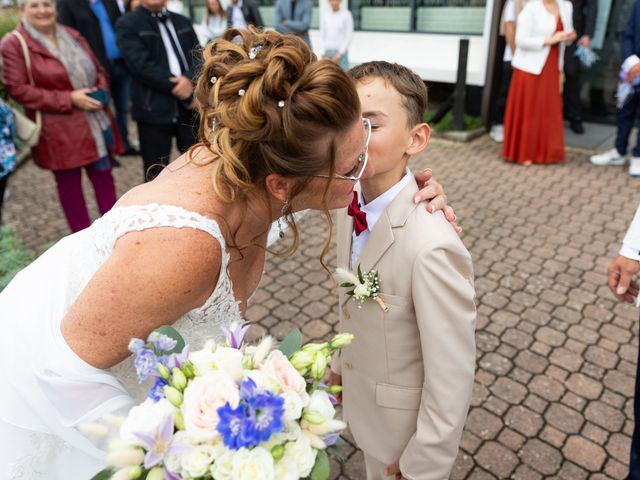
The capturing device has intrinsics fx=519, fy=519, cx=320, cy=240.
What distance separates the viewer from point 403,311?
5.82 feet

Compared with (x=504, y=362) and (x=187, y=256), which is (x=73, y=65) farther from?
(x=504, y=362)

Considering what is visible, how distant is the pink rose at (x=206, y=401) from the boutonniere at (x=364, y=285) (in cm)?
76

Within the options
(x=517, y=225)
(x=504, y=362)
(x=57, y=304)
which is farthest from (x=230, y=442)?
(x=517, y=225)

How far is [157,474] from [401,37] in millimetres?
9956

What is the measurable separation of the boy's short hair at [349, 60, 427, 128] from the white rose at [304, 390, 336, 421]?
1104 millimetres

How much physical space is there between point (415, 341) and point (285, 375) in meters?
0.82

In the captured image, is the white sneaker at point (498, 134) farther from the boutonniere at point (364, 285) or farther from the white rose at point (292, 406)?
the white rose at point (292, 406)

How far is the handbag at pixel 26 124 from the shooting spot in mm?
4332

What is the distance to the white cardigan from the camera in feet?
20.5

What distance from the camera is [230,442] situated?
979 millimetres

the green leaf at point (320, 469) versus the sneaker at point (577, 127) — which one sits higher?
the green leaf at point (320, 469)

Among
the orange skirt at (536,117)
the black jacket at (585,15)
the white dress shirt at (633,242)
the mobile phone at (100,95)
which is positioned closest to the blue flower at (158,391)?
the white dress shirt at (633,242)

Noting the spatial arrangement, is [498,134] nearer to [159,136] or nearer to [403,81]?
[159,136]

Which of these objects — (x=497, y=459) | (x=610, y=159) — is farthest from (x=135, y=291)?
(x=610, y=159)
